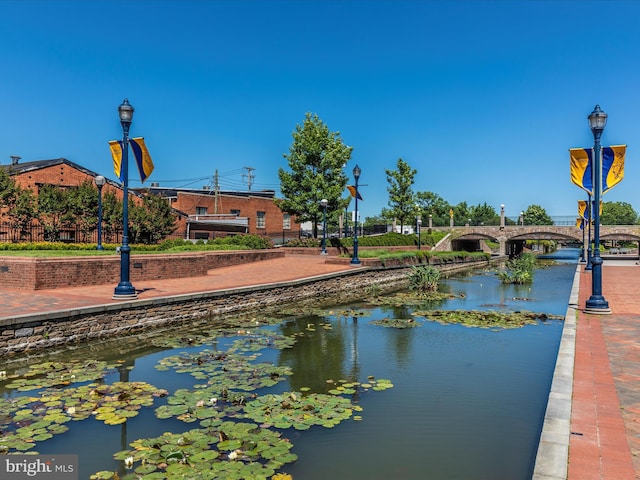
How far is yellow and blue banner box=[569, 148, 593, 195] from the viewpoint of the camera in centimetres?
1227

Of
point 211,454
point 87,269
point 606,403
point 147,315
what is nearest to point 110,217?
point 87,269

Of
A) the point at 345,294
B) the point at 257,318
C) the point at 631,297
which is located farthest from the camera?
the point at 345,294

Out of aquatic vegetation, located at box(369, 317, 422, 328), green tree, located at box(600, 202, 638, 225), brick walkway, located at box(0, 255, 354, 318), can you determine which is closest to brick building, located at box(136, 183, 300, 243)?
brick walkway, located at box(0, 255, 354, 318)

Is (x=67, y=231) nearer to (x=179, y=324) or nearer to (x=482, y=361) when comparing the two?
(x=179, y=324)

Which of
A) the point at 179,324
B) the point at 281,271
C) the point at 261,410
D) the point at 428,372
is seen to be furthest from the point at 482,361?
the point at 281,271

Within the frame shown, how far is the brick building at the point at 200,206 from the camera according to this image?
2906cm

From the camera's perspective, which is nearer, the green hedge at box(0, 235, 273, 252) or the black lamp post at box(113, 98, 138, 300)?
the black lamp post at box(113, 98, 138, 300)

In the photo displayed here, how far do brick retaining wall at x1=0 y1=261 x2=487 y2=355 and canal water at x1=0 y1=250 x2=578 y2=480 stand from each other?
1.61 metres

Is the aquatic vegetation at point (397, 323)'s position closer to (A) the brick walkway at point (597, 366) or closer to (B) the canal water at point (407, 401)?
(B) the canal water at point (407, 401)

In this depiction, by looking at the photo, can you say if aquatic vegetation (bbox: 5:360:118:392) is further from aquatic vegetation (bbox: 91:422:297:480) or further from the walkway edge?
the walkway edge

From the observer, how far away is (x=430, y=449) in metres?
5.05

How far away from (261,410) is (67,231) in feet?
80.5

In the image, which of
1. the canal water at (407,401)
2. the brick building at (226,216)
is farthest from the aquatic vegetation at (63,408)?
the brick building at (226,216)

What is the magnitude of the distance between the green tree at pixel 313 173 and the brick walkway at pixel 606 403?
1042 inches
